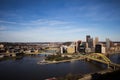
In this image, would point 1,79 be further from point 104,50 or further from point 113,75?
point 104,50

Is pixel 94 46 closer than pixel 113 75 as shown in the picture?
Answer: No

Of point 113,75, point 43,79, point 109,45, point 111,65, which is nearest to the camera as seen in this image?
point 43,79

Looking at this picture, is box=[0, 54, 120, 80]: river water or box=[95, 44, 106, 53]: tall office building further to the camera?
box=[95, 44, 106, 53]: tall office building

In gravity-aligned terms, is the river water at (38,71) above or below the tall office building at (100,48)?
below

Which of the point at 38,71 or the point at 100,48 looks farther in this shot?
the point at 100,48

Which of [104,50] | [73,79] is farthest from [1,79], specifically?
[104,50]

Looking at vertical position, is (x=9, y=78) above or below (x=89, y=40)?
below

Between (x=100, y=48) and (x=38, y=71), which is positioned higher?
(x=100, y=48)

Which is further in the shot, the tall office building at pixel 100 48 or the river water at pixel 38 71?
the tall office building at pixel 100 48

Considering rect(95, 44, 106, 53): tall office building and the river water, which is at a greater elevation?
rect(95, 44, 106, 53): tall office building

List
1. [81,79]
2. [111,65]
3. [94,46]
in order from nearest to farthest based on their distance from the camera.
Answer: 1. [81,79]
2. [111,65]
3. [94,46]
